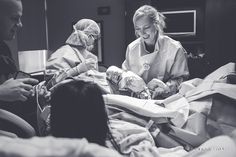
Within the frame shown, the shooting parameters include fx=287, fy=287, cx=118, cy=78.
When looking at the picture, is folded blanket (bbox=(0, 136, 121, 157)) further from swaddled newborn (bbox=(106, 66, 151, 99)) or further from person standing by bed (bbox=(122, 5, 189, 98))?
person standing by bed (bbox=(122, 5, 189, 98))

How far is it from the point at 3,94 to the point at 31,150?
626 millimetres

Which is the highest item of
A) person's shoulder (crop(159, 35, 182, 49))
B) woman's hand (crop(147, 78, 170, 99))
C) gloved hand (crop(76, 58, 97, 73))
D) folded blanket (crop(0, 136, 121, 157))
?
person's shoulder (crop(159, 35, 182, 49))

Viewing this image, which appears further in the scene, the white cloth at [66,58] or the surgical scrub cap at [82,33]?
the surgical scrub cap at [82,33]

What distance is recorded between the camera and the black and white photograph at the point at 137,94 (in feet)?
2.49

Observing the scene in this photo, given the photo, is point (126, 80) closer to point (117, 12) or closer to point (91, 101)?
point (91, 101)

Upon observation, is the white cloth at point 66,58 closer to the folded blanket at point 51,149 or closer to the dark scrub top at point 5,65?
the dark scrub top at point 5,65

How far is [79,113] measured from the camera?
759mm

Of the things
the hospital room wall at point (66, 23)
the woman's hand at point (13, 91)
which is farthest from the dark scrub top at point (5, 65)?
the hospital room wall at point (66, 23)

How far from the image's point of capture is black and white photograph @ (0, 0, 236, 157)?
758 mm

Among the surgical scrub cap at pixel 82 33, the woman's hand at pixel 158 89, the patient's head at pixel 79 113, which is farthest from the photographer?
the surgical scrub cap at pixel 82 33

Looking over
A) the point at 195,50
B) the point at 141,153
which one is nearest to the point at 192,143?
the point at 141,153

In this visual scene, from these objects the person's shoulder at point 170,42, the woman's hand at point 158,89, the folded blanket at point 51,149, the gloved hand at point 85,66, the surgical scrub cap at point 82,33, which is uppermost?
the surgical scrub cap at point 82,33

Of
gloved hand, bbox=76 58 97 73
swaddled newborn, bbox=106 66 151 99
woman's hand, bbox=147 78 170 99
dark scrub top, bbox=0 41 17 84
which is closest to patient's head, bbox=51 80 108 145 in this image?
dark scrub top, bbox=0 41 17 84

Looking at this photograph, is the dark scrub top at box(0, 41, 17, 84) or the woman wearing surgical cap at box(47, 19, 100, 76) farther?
the woman wearing surgical cap at box(47, 19, 100, 76)
